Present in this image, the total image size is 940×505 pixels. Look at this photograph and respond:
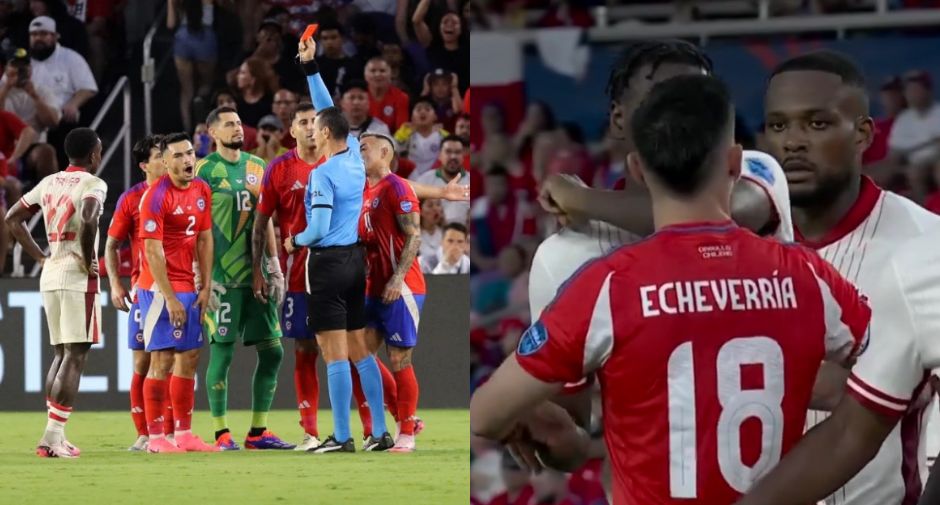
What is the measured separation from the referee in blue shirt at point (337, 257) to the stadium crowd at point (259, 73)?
159 inches

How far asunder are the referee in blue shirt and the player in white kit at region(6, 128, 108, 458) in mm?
1320

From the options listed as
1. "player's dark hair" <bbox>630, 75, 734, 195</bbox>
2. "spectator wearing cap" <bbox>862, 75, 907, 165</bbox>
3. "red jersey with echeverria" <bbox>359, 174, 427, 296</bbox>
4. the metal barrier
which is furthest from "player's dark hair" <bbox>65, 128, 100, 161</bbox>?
"player's dark hair" <bbox>630, 75, 734, 195</bbox>

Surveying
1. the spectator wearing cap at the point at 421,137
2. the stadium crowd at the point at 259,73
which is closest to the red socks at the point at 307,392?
the stadium crowd at the point at 259,73

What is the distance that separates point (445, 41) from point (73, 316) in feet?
18.2

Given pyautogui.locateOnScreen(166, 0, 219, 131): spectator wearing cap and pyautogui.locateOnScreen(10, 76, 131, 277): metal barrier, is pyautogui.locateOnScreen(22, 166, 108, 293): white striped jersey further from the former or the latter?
pyautogui.locateOnScreen(166, 0, 219, 131): spectator wearing cap

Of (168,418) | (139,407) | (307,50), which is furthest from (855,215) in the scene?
(168,418)

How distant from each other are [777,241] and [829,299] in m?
0.10

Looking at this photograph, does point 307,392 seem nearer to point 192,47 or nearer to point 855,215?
point 192,47

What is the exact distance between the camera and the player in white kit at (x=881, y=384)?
1773 millimetres

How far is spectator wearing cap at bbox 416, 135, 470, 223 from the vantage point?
11484 millimetres

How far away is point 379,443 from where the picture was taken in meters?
7.74

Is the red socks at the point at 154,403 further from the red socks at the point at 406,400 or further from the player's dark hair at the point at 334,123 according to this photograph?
the player's dark hair at the point at 334,123

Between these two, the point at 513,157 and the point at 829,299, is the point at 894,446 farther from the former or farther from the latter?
the point at 513,157

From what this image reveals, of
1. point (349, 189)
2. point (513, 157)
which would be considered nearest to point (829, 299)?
point (349, 189)
